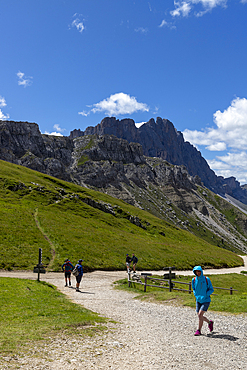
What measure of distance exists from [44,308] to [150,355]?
946 cm

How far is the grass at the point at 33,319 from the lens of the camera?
1030cm

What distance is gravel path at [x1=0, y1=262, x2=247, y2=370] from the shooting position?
8.66 metres

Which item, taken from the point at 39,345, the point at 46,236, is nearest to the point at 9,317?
the point at 39,345

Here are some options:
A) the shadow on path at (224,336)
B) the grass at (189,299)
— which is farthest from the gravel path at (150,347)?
the grass at (189,299)

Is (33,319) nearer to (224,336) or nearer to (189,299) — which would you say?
(224,336)

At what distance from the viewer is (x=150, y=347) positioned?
1066cm

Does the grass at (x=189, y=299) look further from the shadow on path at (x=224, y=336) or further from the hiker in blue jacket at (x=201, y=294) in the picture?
the hiker in blue jacket at (x=201, y=294)

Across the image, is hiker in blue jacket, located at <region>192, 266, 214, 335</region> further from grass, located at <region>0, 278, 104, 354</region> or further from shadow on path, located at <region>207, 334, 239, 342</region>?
grass, located at <region>0, 278, 104, 354</region>

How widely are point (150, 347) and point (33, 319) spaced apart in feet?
22.6

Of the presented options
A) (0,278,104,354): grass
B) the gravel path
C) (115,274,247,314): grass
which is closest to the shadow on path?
the gravel path

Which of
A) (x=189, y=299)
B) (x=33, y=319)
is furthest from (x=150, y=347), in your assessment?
(x=189, y=299)

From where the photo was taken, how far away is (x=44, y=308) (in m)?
16.6

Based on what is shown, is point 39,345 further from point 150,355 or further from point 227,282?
point 227,282

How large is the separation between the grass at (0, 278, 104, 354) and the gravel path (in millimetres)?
909
